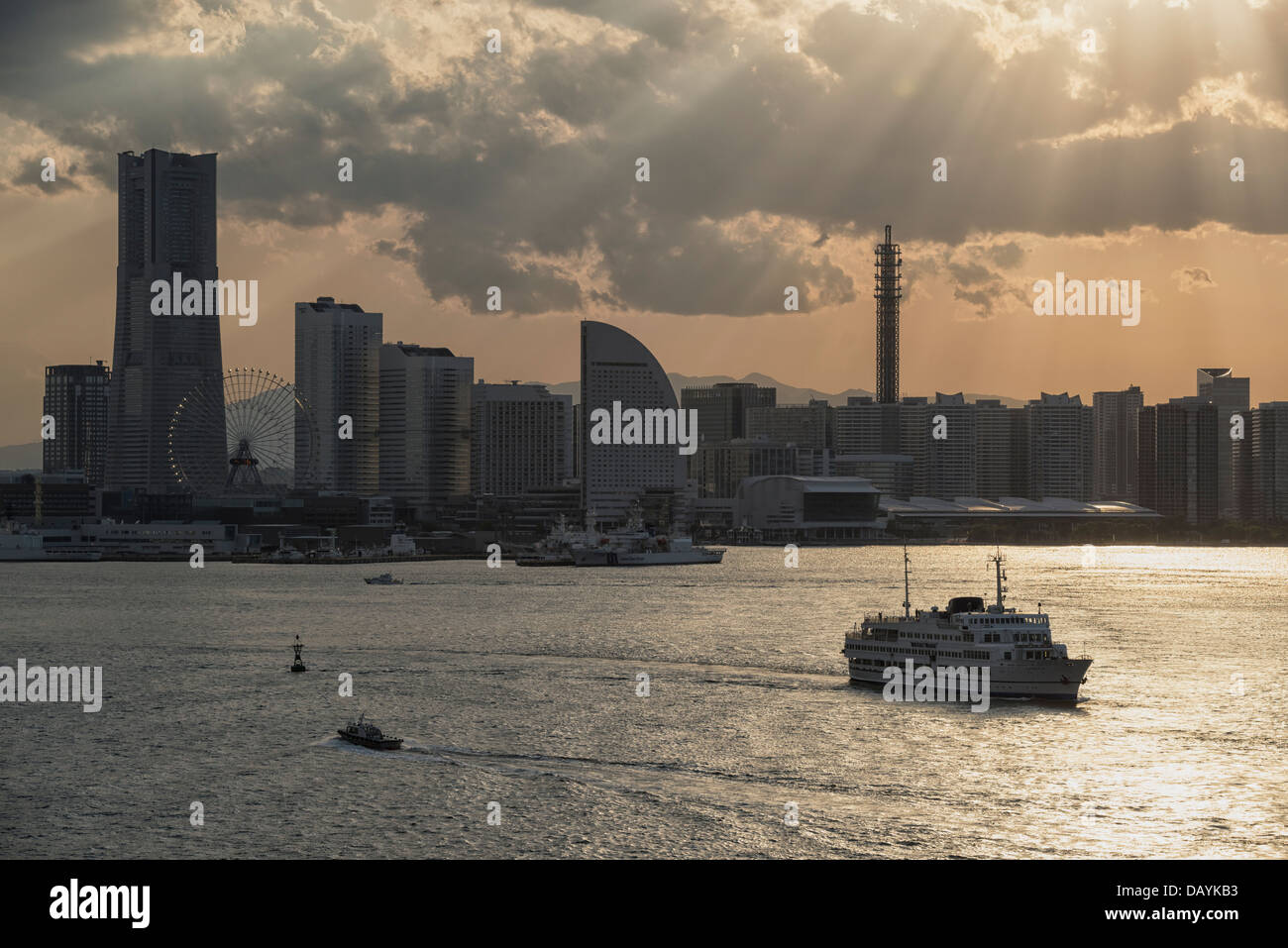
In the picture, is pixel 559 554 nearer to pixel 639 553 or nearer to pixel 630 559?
pixel 639 553

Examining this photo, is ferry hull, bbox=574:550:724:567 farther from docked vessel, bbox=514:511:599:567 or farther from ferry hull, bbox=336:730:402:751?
ferry hull, bbox=336:730:402:751

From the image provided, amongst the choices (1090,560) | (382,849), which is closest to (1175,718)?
(382,849)

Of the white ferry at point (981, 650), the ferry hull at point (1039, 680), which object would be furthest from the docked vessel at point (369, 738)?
the ferry hull at point (1039, 680)

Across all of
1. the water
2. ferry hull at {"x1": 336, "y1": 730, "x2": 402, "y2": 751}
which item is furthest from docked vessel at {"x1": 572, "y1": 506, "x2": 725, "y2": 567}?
ferry hull at {"x1": 336, "y1": 730, "x2": 402, "y2": 751}

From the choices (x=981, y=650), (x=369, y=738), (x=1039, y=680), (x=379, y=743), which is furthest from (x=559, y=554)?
(x=379, y=743)
